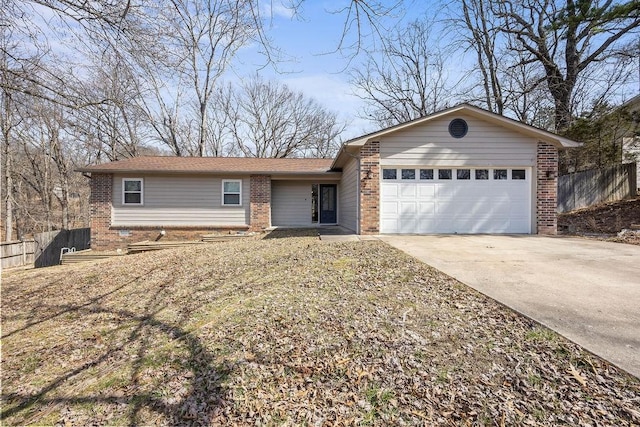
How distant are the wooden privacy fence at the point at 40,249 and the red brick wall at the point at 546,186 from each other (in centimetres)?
1900

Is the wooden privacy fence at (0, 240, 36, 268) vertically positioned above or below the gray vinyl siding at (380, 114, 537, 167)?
below

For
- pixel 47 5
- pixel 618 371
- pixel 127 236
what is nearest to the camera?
pixel 618 371

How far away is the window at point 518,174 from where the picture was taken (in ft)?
32.0

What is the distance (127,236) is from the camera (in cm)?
1275

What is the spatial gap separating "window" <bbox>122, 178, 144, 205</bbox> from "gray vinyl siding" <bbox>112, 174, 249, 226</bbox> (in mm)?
147

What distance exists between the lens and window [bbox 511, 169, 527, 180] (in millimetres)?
9766

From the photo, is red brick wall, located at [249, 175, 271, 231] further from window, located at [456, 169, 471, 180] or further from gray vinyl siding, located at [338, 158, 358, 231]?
window, located at [456, 169, 471, 180]

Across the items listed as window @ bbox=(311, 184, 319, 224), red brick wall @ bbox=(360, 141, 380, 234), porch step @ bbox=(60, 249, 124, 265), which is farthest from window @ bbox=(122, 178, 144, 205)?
red brick wall @ bbox=(360, 141, 380, 234)

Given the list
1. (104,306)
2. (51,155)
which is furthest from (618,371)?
(51,155)

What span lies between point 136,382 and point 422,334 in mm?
2531

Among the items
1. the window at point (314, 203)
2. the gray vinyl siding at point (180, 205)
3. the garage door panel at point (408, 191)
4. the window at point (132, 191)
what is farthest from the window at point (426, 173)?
the window at point (132, 191)

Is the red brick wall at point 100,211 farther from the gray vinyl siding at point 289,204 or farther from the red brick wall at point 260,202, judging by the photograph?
the gray vinyl siding at point 289,204

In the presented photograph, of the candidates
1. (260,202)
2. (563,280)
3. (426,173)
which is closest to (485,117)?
(426,173)

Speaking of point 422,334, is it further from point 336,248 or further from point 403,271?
point 336,248
